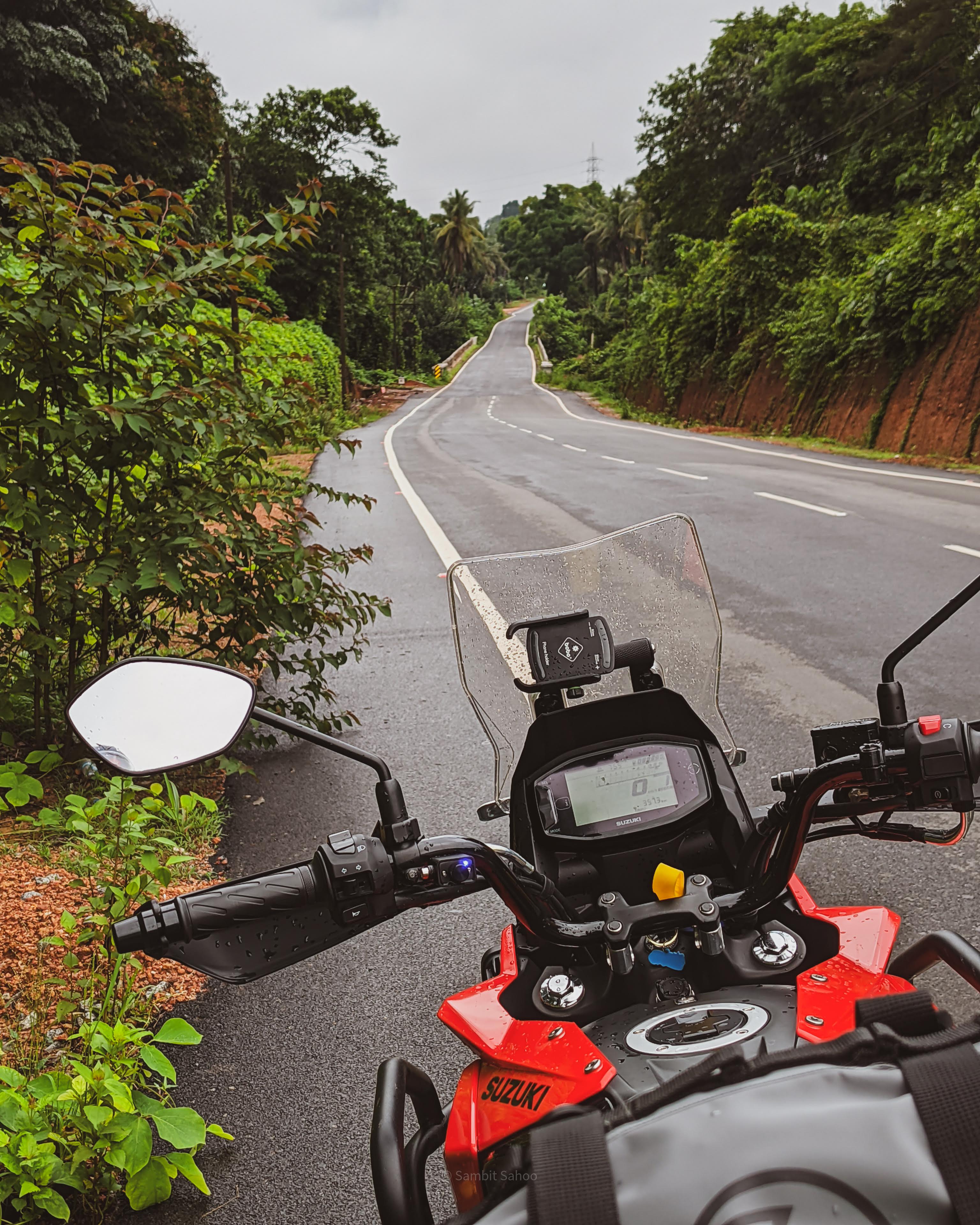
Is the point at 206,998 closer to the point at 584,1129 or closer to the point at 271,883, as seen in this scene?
the point at 271,883

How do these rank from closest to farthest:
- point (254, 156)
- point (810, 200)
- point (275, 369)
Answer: point (275, 369), point (810, 200), point (254, 156)

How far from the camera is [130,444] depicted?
406cm

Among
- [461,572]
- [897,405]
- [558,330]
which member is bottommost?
[461,572]

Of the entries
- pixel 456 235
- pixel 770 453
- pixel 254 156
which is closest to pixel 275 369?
pixel 770 453

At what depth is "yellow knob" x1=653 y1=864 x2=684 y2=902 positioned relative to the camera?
171 centimetres

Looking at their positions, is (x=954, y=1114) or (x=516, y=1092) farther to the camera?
(x=516, y=1092)

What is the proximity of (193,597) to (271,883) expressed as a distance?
A: 304 centimetres

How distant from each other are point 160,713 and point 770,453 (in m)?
18.5

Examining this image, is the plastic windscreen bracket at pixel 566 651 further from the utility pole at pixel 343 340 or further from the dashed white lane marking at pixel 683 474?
the utility pole at pixel 343 340

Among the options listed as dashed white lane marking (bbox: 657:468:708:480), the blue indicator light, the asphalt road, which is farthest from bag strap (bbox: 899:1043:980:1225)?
dashed white lane marking (bbox: 657:468:708:480)

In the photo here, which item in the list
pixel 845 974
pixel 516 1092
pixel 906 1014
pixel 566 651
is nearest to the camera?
pixel 906 1014

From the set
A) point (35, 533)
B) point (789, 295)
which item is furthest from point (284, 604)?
point (789, 295)

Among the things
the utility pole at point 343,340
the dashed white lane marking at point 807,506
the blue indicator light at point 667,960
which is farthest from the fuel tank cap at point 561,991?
the utility pole at point 343,340

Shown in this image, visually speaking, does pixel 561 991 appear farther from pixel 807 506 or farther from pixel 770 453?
pixel 770 453
